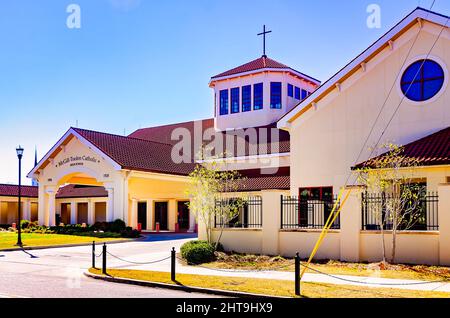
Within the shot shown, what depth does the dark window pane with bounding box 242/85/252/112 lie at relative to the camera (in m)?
36.3

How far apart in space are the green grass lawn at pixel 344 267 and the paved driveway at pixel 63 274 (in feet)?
12.6

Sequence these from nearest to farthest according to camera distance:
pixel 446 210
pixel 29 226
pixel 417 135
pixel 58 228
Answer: pixel 446 210, pixel 417 135, pixel 58 228, pixel 29 226

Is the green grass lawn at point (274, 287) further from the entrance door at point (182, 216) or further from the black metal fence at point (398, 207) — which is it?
the entrance door at point (182, 216)

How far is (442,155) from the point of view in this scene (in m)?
18.7

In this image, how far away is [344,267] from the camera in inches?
669

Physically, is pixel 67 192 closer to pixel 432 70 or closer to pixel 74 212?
pixel 74 212

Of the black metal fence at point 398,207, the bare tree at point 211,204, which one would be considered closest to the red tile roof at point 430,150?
the black metal fence at point 398,207

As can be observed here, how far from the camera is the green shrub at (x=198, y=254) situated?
62.3ft

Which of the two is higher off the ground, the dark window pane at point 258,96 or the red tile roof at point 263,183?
the dark window pane at point 258,96

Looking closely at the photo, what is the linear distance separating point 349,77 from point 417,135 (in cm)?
389

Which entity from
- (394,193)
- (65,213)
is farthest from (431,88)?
(65,213)

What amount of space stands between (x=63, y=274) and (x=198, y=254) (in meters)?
4.67
